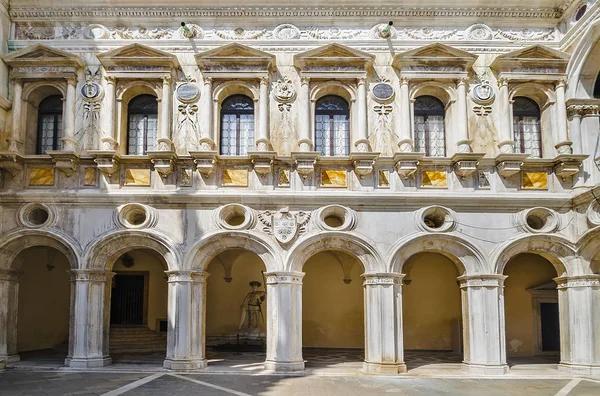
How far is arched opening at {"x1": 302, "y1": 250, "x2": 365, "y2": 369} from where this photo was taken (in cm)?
1977

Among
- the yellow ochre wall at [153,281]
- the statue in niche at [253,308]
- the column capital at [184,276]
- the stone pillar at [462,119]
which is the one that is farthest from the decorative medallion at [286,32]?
the yellow ochre wall at [153,281]

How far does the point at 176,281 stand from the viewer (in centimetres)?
1462

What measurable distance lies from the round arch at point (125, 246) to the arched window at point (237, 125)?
9.66 ft

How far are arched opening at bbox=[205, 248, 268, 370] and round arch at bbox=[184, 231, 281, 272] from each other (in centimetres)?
442

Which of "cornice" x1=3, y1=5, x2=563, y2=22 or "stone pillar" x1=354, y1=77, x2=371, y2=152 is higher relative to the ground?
"cornice" x1=3, y1=5, x2=563, y2=22

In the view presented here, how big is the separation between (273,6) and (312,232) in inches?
244

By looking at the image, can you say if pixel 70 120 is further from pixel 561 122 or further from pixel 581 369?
pixel 581 369

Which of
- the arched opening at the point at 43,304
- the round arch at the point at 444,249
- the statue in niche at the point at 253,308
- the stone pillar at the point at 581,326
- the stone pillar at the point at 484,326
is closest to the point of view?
the stone pillar at the point at 581,326

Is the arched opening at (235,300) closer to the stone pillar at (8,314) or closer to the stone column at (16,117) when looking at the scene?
the stone pillar at (8,314)

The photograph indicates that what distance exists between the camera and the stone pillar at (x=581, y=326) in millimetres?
14086

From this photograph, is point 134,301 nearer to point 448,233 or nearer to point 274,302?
point 274,302

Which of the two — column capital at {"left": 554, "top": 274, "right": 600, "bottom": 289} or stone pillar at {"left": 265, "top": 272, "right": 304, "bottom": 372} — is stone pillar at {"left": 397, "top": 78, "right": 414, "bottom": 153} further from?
column capital at {"left": 554, "top": 274, "right": 600, "bottom": 289}

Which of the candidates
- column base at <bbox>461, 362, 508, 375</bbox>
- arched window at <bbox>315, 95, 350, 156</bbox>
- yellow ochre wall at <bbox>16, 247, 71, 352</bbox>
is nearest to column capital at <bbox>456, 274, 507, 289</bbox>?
column base at <bbox>461, 362, 508, 375</bbox>

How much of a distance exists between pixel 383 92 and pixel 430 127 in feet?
5.52
